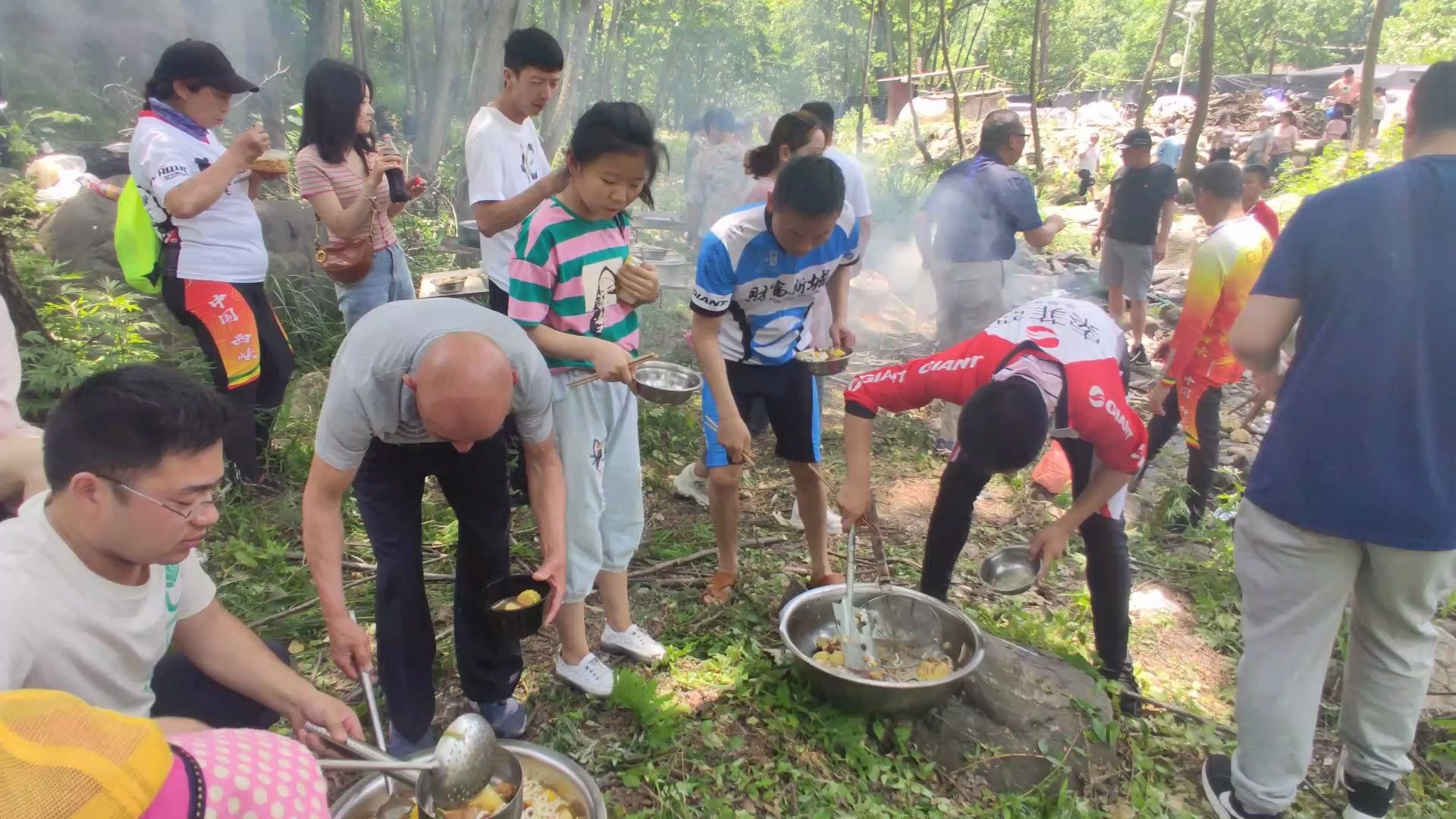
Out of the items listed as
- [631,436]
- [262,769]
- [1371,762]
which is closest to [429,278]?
[631,436]

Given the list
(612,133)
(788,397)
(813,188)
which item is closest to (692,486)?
(788,397)

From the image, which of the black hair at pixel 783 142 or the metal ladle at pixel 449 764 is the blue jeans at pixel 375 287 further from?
the metal ladle at pixel 449 764

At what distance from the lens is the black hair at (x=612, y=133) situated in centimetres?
266

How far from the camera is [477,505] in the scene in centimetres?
252

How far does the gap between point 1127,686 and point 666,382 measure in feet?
7.21

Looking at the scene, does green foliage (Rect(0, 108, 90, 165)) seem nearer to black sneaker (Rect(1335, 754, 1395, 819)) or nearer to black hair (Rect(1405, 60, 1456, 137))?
black hair (Rect(1405, 60, 1456, 137))

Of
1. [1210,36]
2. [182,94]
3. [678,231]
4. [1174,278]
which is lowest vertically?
[1174,278]

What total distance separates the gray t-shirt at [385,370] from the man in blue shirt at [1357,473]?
7.38ft

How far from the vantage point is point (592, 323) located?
2861 mm

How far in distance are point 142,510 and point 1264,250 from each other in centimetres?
489

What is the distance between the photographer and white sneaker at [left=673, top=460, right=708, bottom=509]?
15.7 ft

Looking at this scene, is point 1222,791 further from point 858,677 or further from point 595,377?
point 595,377

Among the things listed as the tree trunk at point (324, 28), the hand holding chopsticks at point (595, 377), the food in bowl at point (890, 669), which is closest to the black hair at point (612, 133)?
the hand holding chopsticks at point (595, 377)

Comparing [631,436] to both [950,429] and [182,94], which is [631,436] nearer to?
[182,94]
